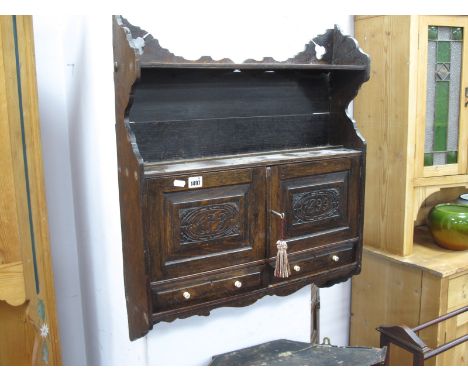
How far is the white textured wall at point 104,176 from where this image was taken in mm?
1518

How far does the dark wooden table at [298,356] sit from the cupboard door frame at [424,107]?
80 centimetres

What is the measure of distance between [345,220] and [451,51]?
0.94 meters

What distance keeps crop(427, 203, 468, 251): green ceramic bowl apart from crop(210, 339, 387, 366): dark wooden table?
0.67 m

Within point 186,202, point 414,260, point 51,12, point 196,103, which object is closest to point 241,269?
point 186,202

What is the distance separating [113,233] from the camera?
1543mm

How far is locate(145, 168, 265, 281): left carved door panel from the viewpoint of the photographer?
4.30 ft

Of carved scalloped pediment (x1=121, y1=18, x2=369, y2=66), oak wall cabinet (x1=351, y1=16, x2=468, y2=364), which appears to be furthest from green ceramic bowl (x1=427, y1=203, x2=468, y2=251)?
carved scalloped pediment (x1=121, y1=18, x2=369, y2=66)

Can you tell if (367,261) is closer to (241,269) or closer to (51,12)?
(241,269)

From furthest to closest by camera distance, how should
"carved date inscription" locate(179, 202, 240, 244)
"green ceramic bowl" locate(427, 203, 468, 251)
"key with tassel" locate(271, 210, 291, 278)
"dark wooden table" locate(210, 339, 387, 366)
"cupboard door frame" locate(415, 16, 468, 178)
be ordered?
"green ceramic bowl" locate(427, 203, 468, 251) → "cupboard door frame" locate(415, 16, 468, 178) → "dark wooden table" locate(210, 339, 387, 366) → "key with tassel" locate(271, 210, 291, 278) → "carved date inscription" locate(179, 202, 240, 244)

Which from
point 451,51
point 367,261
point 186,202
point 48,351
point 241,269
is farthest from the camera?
point 367,261

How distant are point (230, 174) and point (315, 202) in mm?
336

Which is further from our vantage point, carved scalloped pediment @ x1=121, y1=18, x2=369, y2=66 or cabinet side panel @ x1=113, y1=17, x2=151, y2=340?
carved scalloped pediment @ x1=121, y1=18, x2=369, y2=66

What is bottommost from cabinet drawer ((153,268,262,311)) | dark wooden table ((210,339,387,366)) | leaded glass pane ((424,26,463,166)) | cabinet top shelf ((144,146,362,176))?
dark wooden table ((210,339,387,366))

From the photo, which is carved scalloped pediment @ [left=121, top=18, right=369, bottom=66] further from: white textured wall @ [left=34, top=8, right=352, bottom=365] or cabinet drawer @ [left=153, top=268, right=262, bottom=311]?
cabinet drawer @ [left=153, top=268, right=262, bottom=311]
